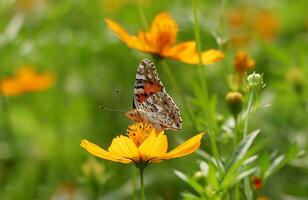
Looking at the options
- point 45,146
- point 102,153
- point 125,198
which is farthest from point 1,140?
point 102,153

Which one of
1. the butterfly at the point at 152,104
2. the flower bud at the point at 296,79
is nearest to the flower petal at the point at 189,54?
the butterfly at the point at 152,104

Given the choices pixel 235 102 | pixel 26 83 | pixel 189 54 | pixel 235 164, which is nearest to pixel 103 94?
pixel 26 83

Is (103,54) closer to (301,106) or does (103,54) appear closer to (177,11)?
(177,11)

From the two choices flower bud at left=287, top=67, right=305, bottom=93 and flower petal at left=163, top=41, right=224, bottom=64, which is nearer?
flower petal at left=163, top=41, right=224, bottom=64

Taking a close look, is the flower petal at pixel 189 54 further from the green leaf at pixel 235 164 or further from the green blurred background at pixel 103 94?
the green leaf at pixel 235 164

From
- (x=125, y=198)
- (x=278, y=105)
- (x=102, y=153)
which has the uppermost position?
(x=278, y=105)

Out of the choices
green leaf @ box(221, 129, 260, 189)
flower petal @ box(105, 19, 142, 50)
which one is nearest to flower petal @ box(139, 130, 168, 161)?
green leaf @ box(221, 129, 260, 189)

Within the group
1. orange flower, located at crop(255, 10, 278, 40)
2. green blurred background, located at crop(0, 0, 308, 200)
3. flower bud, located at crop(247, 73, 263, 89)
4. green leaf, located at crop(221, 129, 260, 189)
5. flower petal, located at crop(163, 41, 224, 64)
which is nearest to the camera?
green leaf, located at crop(221, 129, 260, 189)

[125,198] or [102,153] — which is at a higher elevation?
[125,198]

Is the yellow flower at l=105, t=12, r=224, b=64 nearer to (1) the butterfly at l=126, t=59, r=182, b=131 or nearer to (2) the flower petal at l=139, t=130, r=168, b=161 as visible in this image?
(1) the butterfly at l=126, t=59, r=182, b=131
